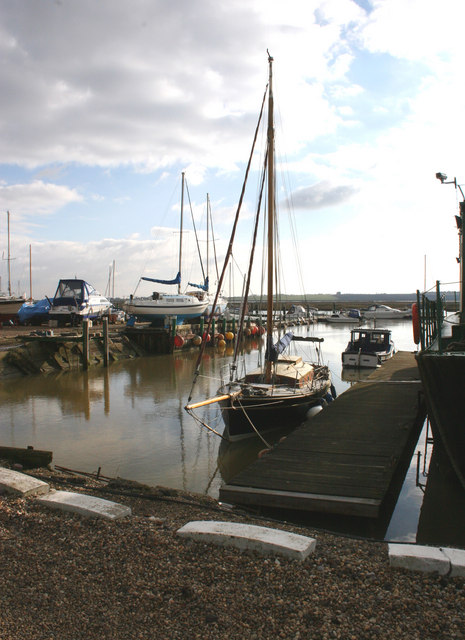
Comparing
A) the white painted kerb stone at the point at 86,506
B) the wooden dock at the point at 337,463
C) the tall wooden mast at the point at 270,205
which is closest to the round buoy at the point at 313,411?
the wooden dock at the point at 337,463

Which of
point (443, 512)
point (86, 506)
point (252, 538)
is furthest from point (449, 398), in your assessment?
point (86, 506)

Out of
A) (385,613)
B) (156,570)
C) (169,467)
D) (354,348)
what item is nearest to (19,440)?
(169,467)

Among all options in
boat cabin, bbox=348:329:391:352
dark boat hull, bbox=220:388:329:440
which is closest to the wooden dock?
dark boat hull, bbox=220:388:329:440

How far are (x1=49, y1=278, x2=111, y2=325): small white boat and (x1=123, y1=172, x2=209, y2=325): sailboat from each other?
8.67 feet

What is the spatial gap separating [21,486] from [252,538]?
329 cm

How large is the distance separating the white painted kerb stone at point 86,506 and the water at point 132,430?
4.85m

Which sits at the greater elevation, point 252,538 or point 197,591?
point 252,538

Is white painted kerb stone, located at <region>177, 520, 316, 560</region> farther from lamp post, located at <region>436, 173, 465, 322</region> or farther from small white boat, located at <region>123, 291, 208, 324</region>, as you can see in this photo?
small white boat, located at <region>123, 291, 208, 324</region>

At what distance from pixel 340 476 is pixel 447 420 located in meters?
2.25

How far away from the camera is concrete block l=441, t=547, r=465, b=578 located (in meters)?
4.11

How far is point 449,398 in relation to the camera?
8484mm

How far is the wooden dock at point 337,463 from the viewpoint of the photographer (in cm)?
717

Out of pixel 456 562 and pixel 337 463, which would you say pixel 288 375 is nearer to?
pixel 337 463

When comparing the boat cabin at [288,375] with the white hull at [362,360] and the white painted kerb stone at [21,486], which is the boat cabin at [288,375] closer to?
the white painted kerb stone at [21,486]
